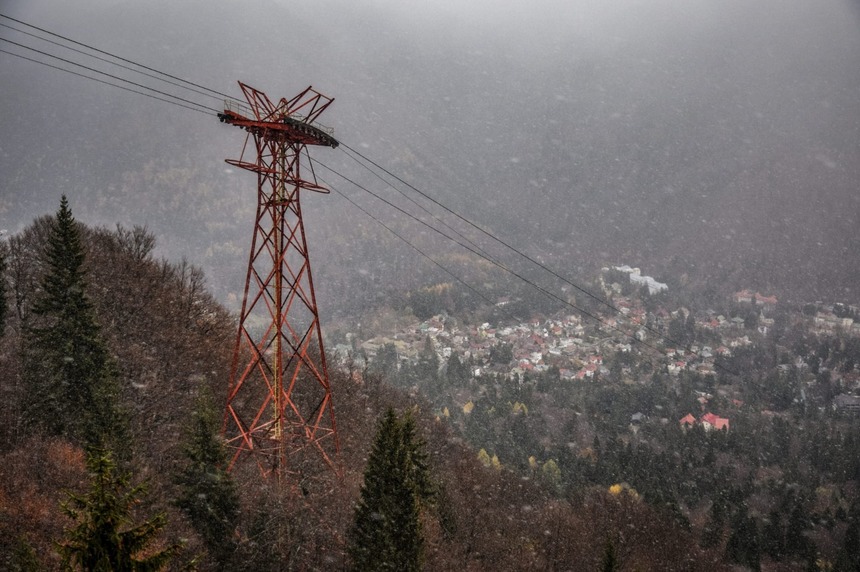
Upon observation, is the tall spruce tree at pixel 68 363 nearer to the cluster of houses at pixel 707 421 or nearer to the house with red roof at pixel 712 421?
the cluster of houses at pixel 707 421

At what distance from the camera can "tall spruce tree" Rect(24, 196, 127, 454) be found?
64.1ft

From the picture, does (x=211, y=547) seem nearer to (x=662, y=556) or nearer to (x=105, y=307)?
(x=105, y=307)

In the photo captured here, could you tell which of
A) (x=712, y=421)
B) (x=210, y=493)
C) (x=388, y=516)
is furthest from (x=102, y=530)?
(x=712, y=421)

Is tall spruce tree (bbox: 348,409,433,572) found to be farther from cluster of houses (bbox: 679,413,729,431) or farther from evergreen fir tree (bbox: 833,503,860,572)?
cluster of houses (bbox: 679,413,729,431)

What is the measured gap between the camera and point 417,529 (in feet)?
54.9

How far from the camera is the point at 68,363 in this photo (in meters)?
20.1

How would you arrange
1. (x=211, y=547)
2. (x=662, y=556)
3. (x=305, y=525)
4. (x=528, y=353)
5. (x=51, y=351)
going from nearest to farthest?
(x=211, y=547) < (x=305, y=525) < (x=51, y=351) < (x=662, y=556) < (x=528, y=353)

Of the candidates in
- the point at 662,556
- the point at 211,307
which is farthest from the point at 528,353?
the point at 211,307

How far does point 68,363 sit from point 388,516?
12390 millimetres

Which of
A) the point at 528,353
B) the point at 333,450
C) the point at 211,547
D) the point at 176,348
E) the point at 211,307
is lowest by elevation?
the point at 211,547

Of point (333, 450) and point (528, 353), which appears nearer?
point (333, 450)

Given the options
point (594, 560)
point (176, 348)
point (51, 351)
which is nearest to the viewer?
point (51, 351)

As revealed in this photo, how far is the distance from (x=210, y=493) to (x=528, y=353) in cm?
18038

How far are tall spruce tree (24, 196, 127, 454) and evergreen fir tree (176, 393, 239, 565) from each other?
3.92 m
